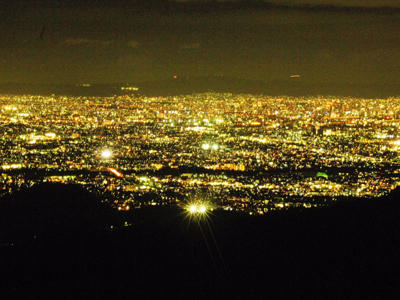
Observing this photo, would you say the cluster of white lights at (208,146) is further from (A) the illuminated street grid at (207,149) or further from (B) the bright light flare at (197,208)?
(B) the bright light flare at (197,208)

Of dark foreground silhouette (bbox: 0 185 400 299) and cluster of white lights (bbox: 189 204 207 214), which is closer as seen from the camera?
dark foreground silhouette (bbox: 0 185 400 299)

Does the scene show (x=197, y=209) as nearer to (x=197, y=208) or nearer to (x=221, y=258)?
(x=197, y=208)

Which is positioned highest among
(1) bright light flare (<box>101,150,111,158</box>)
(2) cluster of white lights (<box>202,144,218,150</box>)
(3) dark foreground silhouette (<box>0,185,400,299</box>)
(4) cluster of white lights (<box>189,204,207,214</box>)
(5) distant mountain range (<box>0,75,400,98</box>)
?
(5) distant mountain range (<box>0,75,400,98</box>)

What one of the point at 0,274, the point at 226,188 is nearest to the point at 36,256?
the point at 0,274

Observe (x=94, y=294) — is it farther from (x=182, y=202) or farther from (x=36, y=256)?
(x=182, y=202)

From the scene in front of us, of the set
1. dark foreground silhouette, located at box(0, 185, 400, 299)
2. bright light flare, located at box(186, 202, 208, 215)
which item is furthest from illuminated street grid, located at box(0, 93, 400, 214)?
dark foreground silhouette, located at box(0, 185, 400, 299)

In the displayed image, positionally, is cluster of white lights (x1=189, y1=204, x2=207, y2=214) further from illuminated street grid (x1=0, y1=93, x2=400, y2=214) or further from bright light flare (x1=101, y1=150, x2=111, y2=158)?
bright light flare (x1=101, y1=150, x2=111, y2=158)

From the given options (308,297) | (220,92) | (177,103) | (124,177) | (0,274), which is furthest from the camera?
(220,92)

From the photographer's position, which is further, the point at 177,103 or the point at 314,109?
the point at 177,103
